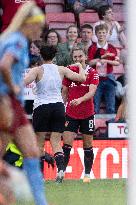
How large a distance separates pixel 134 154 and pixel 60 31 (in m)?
12.5

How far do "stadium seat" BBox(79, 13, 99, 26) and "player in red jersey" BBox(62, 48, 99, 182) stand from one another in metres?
4.59

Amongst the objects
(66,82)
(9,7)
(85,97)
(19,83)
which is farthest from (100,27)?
(19,83)

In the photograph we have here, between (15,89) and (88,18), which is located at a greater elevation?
(88,18)

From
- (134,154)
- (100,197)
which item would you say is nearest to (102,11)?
(100,197)

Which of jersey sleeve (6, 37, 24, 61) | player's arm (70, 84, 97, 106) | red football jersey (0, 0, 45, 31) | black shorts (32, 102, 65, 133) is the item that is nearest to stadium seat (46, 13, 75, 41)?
red football jersey (0, 0, 45, 31)

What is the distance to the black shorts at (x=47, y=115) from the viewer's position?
40.5 feet

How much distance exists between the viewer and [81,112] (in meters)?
13.1

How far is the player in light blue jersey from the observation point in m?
7.41

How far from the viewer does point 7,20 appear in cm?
1673

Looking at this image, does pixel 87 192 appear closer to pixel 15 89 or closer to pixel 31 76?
pixel 31 76

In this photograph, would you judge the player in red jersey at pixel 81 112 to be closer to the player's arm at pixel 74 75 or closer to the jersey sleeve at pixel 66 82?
the jersey sleeve at pixel 66 82

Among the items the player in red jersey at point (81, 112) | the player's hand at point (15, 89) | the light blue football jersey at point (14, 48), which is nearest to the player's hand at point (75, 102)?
the player in red jersey at point (81, 112)

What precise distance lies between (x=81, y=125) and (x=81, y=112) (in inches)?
6.7

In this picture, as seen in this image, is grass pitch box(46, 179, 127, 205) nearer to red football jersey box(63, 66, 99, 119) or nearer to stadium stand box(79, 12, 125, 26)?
red football jersey box(63, 66, 99, 119)
